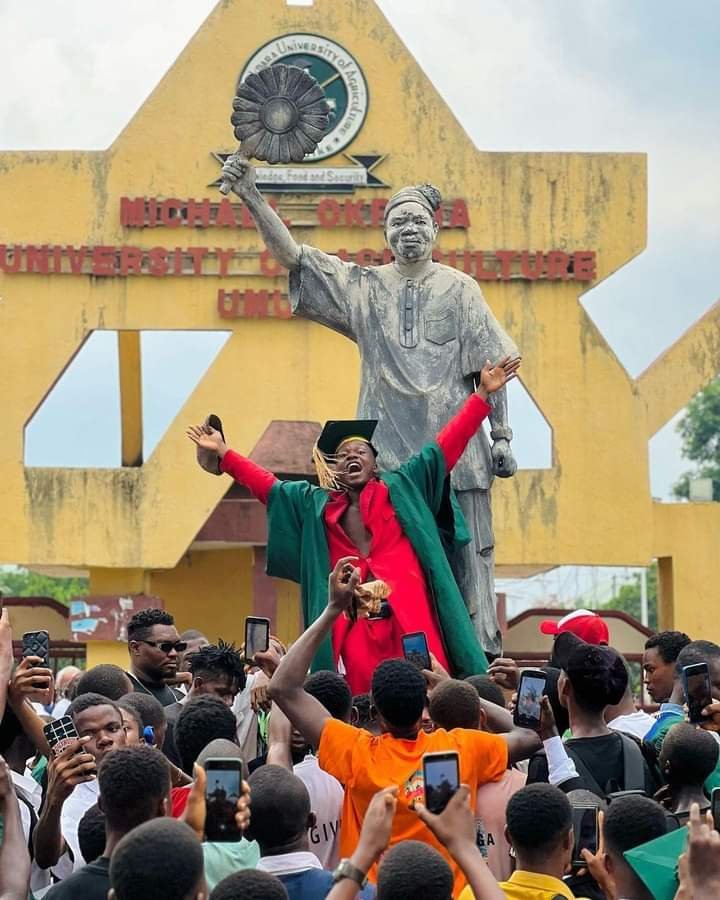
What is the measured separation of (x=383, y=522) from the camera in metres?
9.04

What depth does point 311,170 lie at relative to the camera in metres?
20.6

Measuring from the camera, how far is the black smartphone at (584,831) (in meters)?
5.29

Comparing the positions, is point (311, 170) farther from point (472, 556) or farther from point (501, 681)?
point (501, 681)

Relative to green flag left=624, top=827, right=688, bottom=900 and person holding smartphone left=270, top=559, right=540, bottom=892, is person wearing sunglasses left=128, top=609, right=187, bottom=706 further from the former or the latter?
green flag left=624, top=827, right=688, bottom=900

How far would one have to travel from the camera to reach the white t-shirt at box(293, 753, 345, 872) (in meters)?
6.06

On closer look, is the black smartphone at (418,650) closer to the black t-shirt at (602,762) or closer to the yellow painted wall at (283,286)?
the black t-shirt at (602,762)

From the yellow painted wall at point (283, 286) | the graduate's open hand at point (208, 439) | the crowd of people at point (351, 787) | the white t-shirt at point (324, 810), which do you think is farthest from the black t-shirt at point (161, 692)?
the yellow painted wall at point (283, 286)

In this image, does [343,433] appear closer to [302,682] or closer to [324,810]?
[302,682]

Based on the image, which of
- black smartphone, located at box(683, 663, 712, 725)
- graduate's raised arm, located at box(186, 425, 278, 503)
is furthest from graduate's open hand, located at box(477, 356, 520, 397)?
black smartphone, located at box(683, 663, 712, 725)

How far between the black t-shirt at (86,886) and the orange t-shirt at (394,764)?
45.7 inches

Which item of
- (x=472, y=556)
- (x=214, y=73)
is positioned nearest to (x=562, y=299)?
(x=214, y=73)

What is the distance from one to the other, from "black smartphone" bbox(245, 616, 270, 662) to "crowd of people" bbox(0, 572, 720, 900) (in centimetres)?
8

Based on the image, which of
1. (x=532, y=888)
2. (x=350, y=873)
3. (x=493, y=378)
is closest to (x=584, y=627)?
(x=493, y=378)

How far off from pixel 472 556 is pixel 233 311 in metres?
11.1
